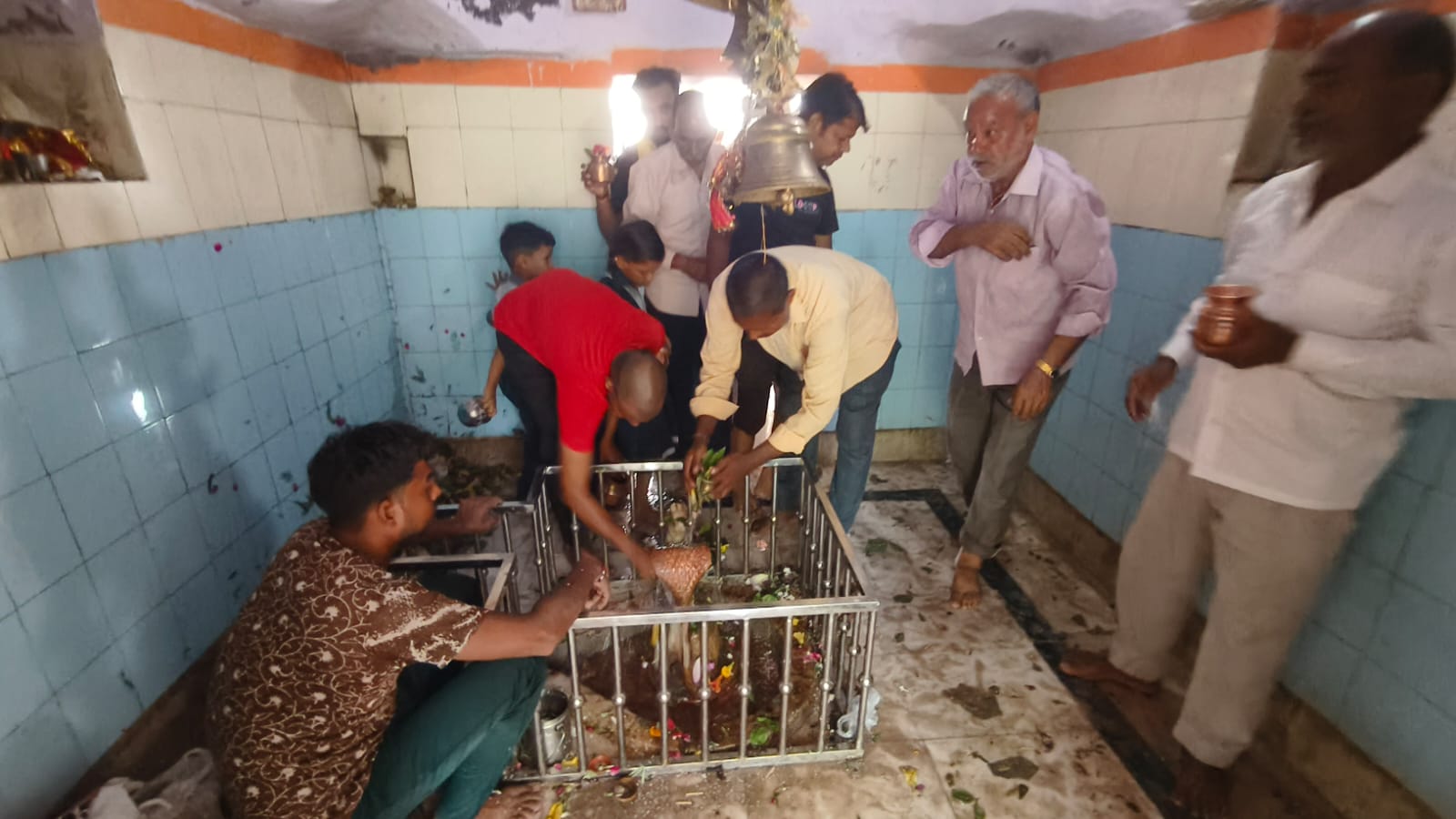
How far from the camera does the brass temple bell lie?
1.32m

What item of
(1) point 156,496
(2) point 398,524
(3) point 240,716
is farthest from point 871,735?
(1) point 156,496

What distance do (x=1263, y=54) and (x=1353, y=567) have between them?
1.52 metres

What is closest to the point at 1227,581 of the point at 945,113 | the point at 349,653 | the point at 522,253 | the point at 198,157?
the point at 349,653

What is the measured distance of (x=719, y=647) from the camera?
214 centimetres

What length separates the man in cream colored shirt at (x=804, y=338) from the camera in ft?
6.23

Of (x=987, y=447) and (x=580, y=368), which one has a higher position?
(x=580, y=368)

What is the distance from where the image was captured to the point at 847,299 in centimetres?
210

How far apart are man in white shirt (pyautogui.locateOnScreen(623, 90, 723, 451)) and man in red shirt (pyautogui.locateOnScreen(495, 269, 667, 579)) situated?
54cm

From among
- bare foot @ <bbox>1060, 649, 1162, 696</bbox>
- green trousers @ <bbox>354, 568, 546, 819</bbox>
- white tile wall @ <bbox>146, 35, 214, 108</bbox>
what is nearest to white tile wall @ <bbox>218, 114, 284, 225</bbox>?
white tile wall @ <bbox>146, 35, 214, 108</bbox>

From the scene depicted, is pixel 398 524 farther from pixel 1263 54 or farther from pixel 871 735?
pixel 1263 54

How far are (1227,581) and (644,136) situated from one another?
2735 mm

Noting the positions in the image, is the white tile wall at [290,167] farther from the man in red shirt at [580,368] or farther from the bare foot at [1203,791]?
the bare foot at [1203,791]

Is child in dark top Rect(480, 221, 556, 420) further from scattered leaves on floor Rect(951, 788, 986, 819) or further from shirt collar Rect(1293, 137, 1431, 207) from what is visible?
shirt collar Rect(1293, 137, 1431, 207)

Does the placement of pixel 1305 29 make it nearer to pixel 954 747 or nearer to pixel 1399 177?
pixel 1399 177
